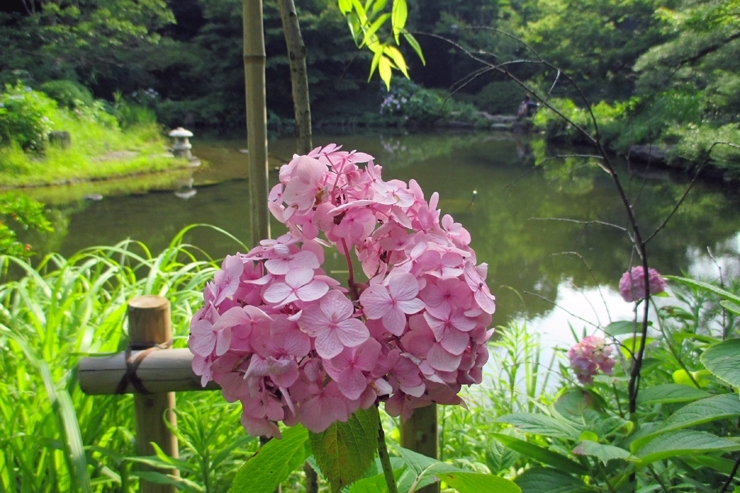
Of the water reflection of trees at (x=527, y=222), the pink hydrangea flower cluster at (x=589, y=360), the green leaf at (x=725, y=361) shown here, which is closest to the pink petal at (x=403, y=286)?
the green leaf at (x=725, y=361)

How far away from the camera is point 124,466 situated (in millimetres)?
1053

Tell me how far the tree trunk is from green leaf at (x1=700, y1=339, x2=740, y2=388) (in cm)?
58

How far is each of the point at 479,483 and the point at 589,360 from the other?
949 mm

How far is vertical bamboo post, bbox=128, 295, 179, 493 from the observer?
0.92m

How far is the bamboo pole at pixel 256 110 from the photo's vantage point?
85cm

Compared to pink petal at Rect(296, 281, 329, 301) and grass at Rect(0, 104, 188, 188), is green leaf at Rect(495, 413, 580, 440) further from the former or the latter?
grass at Rect(0, 104, 188, 188)

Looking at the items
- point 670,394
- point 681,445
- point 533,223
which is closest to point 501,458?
point 670,394

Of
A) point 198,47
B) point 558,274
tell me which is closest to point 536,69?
point 198,47

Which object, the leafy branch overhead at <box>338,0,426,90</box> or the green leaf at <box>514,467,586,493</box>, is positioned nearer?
the green leaf at <box>514,467,586,493</box>

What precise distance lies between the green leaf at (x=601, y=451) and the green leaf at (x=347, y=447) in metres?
0.25

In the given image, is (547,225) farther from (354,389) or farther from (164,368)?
(354,389)

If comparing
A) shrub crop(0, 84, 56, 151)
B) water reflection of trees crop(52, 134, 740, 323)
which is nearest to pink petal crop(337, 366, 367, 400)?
water reflection of trees crop(52, 134, 740, 323)

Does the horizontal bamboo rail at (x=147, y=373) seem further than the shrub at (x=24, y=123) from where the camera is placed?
No

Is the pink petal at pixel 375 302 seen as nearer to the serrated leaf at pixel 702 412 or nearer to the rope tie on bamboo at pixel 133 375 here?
the serrated leaf at pixel 702 412
